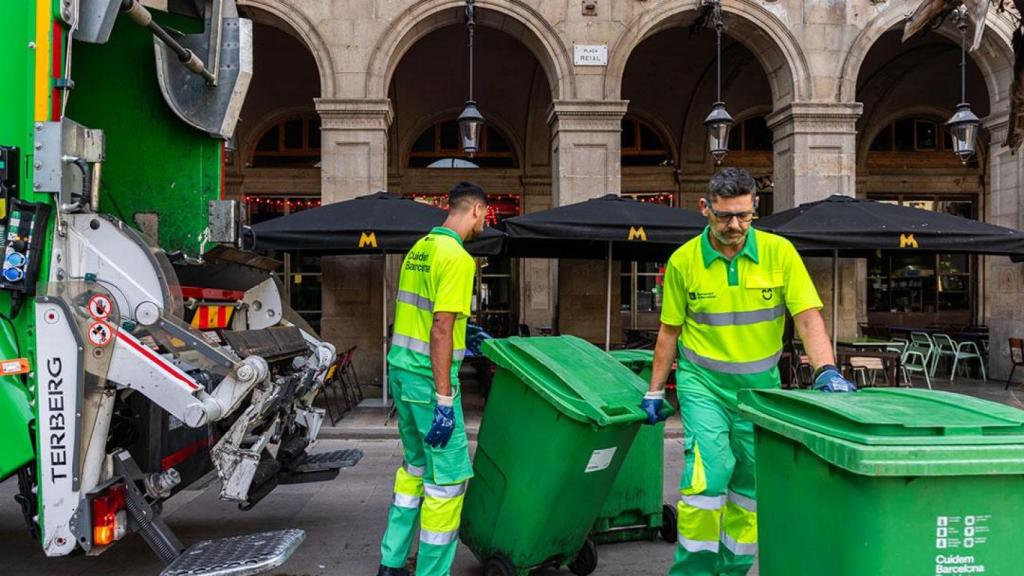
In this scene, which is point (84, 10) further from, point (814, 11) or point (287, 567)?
point (814, 11)

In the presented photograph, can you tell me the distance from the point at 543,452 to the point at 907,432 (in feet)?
5.64

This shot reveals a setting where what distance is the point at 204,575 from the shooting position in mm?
3189

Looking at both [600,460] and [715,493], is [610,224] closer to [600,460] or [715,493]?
[600,460]

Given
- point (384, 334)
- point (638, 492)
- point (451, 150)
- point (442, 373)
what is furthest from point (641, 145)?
point (442, 373)

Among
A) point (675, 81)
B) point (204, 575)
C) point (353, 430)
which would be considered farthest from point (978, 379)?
point (204, 575)

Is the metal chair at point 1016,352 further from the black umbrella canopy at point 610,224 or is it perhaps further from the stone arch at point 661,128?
the stone arch at point 661,128

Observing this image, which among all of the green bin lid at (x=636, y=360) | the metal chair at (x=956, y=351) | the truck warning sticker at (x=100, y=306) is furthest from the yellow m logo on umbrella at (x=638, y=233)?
the metal chair at (x=956, y=351)

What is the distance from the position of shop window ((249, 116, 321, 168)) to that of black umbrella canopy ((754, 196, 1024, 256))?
9838mm

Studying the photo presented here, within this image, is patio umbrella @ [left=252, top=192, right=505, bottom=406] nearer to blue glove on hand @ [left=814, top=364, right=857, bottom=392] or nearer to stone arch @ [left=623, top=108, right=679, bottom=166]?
blue glove on hand @ [left=814, top=364, right=857, bottom=392]

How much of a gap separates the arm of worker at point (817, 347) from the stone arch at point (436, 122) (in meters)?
12.3

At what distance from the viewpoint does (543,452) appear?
356 cm

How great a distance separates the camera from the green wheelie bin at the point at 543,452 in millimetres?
3514

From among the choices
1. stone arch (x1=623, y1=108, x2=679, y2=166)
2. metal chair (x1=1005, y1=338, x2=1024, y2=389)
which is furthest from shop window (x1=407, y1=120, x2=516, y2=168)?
metal chair (x1=1005, y1=338, x2=1024, y2=389)

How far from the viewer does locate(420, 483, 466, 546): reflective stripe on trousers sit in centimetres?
358
